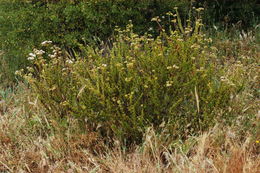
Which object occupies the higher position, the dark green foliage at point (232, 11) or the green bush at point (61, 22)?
the green bush at point (61, 22)

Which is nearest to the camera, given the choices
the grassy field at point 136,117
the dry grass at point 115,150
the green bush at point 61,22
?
the dry grass at point 115,150

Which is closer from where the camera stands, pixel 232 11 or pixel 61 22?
pixel 61 22

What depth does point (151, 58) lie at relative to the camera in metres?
3.27

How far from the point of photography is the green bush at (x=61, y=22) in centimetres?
497

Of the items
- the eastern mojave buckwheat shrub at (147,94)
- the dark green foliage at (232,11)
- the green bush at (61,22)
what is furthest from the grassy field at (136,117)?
the dark green foliage at (232,11)

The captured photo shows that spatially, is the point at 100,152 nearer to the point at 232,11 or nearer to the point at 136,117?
the point at 136,117

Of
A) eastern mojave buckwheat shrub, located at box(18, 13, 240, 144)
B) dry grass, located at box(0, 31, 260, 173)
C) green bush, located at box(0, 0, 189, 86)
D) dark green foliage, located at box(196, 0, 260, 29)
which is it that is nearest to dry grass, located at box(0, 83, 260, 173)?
dry grass, located at box(0, 31, 260, 173)

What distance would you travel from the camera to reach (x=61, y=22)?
5.17 metres

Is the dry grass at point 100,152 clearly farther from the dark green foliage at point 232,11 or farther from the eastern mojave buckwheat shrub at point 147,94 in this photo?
the dark green foliage at point 232,11

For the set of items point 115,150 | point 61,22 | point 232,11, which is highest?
point 61,22

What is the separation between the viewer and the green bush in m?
4.97

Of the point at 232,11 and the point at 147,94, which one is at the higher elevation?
the point at 147,94

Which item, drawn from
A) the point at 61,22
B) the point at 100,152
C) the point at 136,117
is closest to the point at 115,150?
the point at 100,152

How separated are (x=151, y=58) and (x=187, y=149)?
0.79 meters
